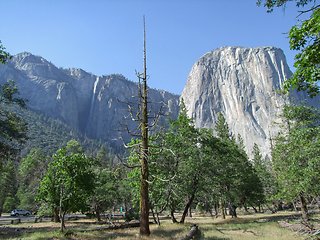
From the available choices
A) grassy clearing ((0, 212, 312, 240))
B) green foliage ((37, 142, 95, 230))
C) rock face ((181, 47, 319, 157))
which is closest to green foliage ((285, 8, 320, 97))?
grassy clearing ((0, 212, 312, 240))

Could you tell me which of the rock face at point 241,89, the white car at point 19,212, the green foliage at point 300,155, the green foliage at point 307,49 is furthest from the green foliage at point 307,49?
the rock face at point 241,89

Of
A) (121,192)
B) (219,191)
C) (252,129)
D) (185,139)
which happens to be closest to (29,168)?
(121,192)

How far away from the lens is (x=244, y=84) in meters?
156

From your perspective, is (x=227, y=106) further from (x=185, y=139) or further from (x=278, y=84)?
(x=185, y=139)

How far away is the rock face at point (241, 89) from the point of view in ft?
458

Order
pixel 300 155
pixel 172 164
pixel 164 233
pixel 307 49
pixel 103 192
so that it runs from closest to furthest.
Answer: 1. pixel 307 49
2. pixel 164 233
3. pixel 300 155
4. pixel 172 164
5. pixel 103 192

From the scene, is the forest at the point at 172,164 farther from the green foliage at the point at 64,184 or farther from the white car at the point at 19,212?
the white car at the point at 19,212

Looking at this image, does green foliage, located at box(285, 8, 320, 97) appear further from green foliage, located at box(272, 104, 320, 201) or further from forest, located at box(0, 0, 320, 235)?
green foliage, located at box(272, 104, 320, 201)

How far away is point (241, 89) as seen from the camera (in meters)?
155

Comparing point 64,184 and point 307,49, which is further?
point 64,184

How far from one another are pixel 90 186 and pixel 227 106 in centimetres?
15917

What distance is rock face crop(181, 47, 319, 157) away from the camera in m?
140

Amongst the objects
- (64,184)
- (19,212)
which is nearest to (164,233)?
(64,184)

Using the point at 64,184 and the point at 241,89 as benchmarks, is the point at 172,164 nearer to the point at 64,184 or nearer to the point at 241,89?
the point at 64,184
